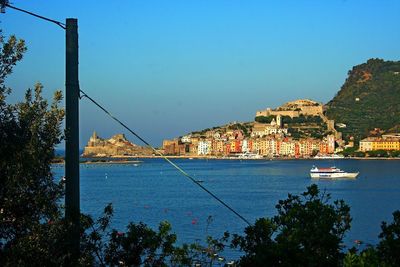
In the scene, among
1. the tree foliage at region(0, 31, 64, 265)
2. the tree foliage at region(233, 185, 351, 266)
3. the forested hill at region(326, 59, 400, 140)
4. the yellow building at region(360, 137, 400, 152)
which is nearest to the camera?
the tree foliage at region(0, 31, 64, 265)

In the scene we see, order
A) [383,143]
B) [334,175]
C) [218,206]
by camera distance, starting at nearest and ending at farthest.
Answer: [218,206] → [334,175] → [383,143]

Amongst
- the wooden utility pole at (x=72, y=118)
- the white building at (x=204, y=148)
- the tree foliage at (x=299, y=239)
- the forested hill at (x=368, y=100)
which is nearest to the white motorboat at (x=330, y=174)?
the tree foliage at (x=299, y=239)

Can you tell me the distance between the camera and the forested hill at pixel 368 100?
126000mm

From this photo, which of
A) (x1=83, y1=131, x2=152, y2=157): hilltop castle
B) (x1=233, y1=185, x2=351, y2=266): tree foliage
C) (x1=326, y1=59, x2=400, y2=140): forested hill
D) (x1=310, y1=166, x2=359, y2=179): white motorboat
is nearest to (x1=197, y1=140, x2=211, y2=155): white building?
(x1=83, y1=131, x2=152, y2=157): hilltop castle

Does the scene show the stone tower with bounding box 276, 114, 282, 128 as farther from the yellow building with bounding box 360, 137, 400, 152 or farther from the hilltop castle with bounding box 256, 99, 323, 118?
the yellow building with bounding box 360, 137, 400, 152

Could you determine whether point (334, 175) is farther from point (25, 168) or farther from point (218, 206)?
point (25, 168)

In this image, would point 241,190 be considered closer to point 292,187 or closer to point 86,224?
point 292,187

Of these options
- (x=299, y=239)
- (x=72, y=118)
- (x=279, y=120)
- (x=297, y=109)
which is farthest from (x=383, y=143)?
(x=72, y=118)

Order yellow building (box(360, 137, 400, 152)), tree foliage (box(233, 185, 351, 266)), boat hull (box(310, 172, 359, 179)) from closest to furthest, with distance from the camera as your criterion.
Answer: tree foliage (box(233, 185, 351, 266))
boat hull (box(310, 172, 359, 179))
yellow building (box(360, 137, 400, 152))

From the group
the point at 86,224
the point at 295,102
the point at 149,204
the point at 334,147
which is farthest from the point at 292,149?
the point at 86,224

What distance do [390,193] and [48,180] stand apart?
35.6 meters

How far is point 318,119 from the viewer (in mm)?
135500

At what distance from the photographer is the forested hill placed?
126000 mm

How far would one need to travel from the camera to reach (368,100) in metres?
144
